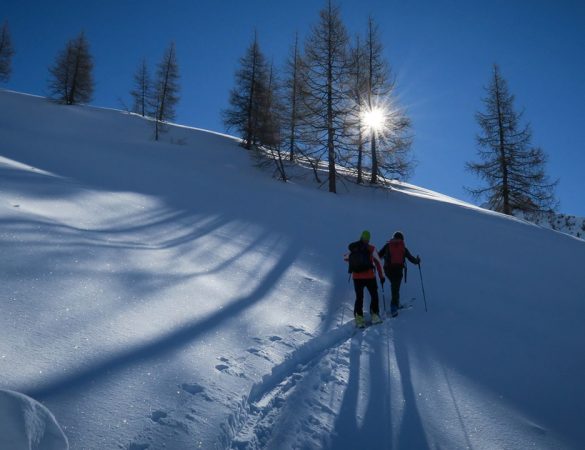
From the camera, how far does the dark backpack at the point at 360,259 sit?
6223 millimetres

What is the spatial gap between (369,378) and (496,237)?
33.1 ft

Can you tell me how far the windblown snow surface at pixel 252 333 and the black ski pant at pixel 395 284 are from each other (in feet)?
1.55

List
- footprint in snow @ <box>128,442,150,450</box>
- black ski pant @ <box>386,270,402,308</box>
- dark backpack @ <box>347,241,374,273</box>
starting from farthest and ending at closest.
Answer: black ski pant @ <box>386,270,402,308</box>, dark backpack @ <box>347,241,374,273</box>, footprint in snow @ <box>128,442,150,450</box>

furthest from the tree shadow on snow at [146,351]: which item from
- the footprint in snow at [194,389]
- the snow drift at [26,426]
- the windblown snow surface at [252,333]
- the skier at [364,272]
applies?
the skier at [364,272]

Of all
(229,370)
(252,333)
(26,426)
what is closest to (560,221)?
(252,333)

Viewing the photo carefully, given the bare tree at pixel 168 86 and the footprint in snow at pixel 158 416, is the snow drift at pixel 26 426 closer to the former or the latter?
the footprint in snow at pixel 158 416

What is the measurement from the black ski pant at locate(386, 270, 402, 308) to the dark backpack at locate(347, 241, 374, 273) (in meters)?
0.98

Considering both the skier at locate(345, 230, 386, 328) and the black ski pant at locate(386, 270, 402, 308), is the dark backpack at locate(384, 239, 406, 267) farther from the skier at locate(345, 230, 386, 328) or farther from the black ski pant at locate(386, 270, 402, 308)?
the skier at locate(345, 230, 386, 328)

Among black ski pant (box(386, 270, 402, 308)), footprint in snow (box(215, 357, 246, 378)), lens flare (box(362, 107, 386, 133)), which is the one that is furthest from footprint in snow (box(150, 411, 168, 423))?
lens flare (box(362, 107, 386, 133))

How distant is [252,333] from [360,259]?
2684 millimetres

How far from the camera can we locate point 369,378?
402 cm

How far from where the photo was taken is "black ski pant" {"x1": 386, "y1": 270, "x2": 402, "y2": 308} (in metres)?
6.66

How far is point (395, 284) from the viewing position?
6.89 metres

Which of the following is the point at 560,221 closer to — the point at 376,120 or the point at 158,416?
the point at 376,120
